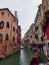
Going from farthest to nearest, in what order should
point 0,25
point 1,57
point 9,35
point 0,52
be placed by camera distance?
point 9,35 < point 0,25 < point 0,52 < point 1,57

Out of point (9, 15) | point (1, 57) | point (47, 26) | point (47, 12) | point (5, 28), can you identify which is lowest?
point (1, 57)

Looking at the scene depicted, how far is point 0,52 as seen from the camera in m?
33.4

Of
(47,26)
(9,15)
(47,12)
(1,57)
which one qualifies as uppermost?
(9,15)

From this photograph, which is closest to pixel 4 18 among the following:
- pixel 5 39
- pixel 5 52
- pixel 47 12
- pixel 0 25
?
pixel 0 25

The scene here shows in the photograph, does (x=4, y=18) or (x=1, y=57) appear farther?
(x=4, y=18)

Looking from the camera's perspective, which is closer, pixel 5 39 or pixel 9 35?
pixel 5 39

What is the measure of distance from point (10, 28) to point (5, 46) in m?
4.83

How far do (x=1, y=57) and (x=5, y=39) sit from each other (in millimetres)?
5235

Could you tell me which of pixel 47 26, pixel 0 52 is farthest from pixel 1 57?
pixel 47 26

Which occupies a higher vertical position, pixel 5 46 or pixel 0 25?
pixel 0 25

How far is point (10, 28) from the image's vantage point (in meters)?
38.8

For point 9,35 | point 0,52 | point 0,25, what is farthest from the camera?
point 9,35

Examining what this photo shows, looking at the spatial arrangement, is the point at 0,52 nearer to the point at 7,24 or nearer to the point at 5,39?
the point at 5,39

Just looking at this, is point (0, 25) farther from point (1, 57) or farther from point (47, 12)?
point (47, 12)
